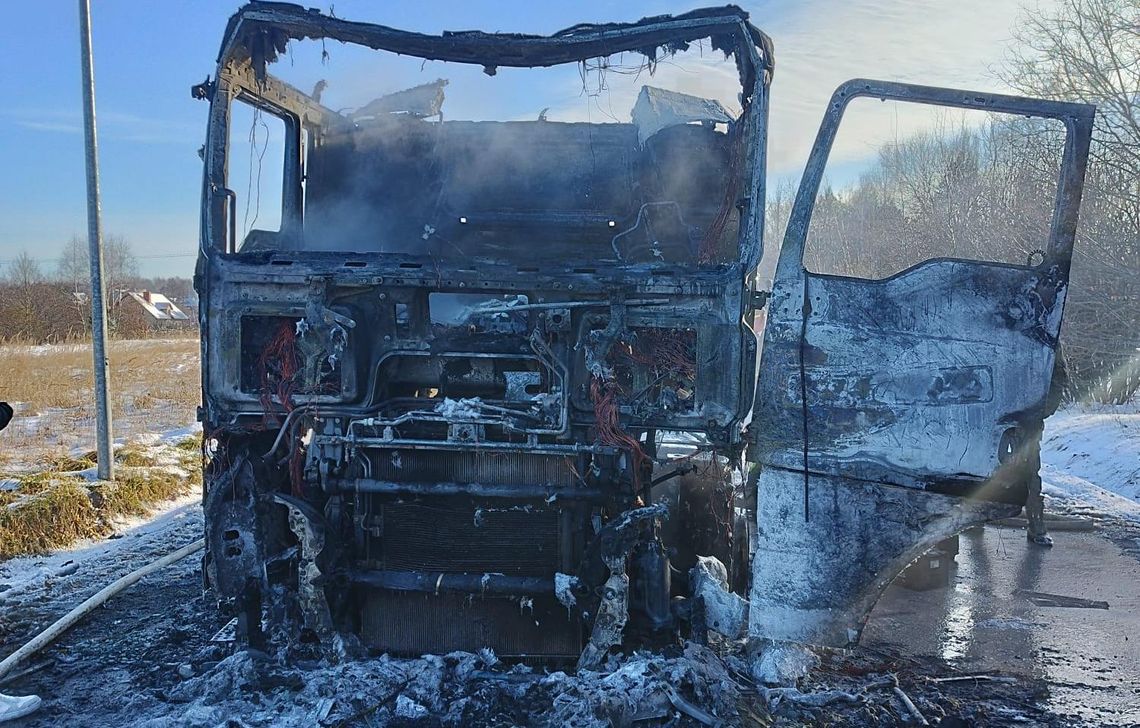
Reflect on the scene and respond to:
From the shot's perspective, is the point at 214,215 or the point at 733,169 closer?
the point at 214,215

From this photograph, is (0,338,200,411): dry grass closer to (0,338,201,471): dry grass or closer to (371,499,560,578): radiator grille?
(0,338,201,471): dry grass

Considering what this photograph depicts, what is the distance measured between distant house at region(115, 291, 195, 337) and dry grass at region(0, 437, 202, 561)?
28.7 meters

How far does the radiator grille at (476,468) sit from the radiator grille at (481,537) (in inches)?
5.2

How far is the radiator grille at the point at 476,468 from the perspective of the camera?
412cm

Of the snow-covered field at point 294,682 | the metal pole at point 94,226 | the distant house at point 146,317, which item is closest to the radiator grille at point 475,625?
the snow-covered field at point 294,682

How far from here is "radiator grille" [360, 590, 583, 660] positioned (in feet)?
13.8

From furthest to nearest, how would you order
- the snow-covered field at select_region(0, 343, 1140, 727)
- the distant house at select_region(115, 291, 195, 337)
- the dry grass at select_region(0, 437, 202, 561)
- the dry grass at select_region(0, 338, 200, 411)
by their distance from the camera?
1. the distant house at select_region(115, 291, 195, 337)
2. the dry grass at select_region(0, 338, 200, 411)
3. the dry grass at select_region(0, 437, 202, 561)
4. the snow-covered field at select_region(0, 343, 1140, 727)

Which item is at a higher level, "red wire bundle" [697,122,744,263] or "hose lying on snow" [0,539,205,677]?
"red wire bundle" [697,122,744,263]

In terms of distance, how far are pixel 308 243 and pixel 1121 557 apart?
7371 mm

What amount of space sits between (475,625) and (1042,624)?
12.8 ft

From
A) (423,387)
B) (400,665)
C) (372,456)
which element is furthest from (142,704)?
(423,387)

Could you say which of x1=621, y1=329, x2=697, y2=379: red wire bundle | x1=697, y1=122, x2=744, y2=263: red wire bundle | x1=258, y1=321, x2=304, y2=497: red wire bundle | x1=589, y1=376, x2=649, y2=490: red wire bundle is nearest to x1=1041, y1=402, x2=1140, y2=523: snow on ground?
x1=697, y1=122, x2=744, y2=263: red wire bundle

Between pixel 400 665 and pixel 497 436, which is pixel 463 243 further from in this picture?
pixel 400 665

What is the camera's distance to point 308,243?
5531 mm
